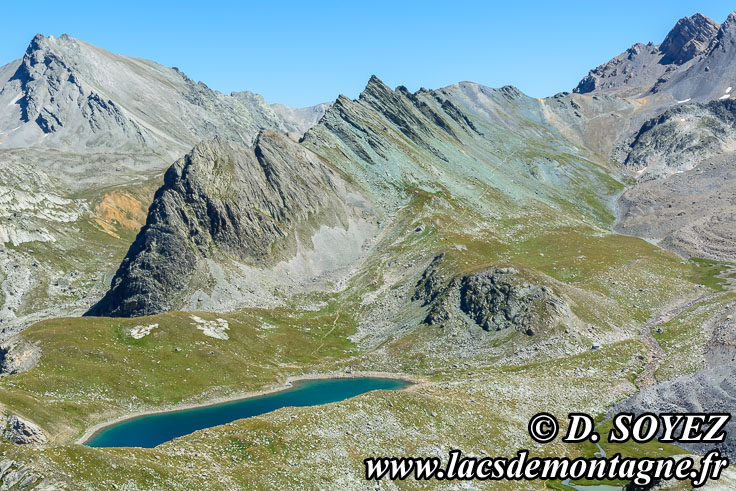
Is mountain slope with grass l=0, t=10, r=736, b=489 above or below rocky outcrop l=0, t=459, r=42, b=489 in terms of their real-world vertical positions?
above

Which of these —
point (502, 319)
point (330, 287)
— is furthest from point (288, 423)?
point (330, 287)

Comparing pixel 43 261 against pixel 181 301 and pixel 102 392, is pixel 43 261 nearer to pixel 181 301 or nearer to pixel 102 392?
pixel 181 301

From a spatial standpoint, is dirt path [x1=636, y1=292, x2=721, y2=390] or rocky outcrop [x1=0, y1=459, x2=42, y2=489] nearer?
rocky outcrop [x1=0, y1=459, x2=42, y2=489]

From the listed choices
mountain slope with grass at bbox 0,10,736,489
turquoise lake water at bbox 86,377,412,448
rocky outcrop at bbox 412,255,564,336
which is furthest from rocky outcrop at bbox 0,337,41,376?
rocky outcrop at bbox 412,255,564,336

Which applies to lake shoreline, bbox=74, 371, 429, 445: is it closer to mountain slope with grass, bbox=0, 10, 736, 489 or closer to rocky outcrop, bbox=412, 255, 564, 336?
mountain slope with grass, bbox=0, 10, 736, 489

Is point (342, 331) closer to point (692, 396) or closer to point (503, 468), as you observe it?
point (503, 468)
